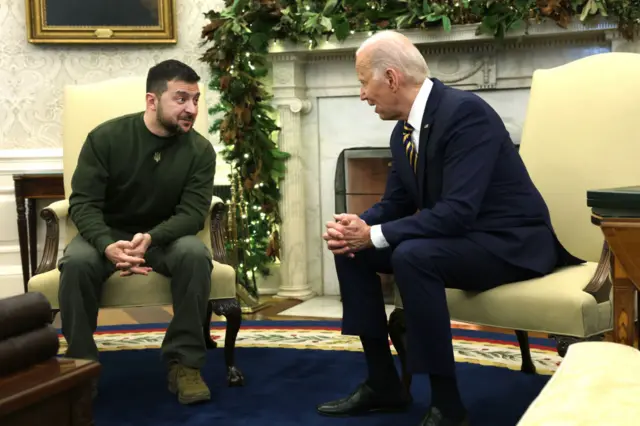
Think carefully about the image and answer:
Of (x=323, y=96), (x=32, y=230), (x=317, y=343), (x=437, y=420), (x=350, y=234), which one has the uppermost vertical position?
(x=323, y=96)

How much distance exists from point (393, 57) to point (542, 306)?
82cm

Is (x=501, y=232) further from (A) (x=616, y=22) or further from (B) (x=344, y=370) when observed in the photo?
(A) (x=616, y=22)

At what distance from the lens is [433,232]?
94.3 inches

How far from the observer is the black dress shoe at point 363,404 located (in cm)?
268

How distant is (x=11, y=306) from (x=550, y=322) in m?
1.35

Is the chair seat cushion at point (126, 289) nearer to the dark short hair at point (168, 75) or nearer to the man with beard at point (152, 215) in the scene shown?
the man with beard at point (152, 215)

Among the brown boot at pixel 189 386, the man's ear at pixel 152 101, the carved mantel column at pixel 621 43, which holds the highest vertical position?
the carved mantel column at pixel 621 43

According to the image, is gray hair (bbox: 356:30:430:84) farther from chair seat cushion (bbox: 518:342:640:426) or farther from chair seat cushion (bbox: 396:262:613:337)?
chair seat cushion (bbox: 518:342:640:426)

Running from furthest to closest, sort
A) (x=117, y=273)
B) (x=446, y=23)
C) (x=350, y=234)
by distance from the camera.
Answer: (x=446, y=23) < (x=117, y=273) < (x=350, y=234)

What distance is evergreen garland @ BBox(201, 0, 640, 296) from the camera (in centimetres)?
414

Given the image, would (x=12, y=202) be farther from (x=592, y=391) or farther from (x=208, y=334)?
(x=592, y=391)

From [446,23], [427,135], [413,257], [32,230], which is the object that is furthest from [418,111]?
[32,230]

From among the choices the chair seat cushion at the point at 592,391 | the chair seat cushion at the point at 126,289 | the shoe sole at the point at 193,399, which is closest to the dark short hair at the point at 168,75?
the chair seat cushion at the point at 126,289

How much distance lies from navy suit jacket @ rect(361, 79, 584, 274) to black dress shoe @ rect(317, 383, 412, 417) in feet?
1.65
